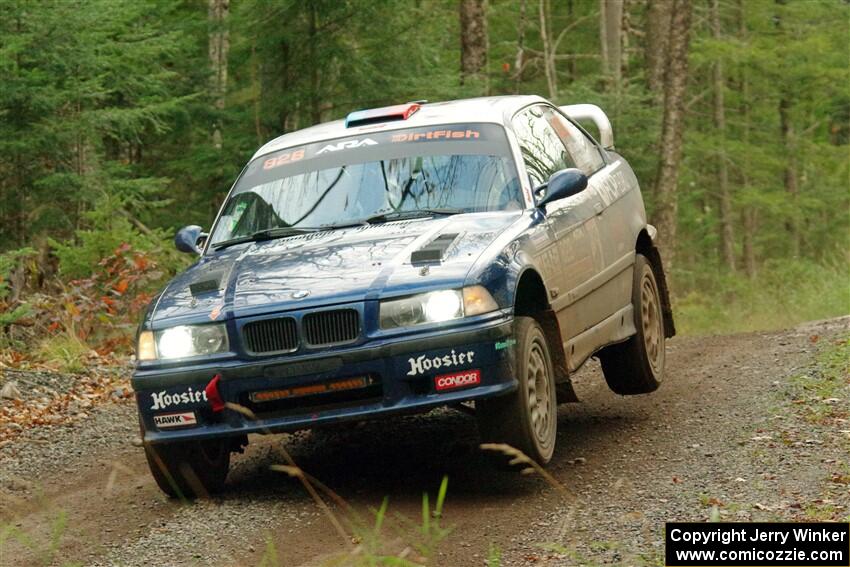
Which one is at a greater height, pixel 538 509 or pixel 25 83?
pixel 25 83

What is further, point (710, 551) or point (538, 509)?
point (538, 509)

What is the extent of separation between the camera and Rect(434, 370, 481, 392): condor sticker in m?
6.05

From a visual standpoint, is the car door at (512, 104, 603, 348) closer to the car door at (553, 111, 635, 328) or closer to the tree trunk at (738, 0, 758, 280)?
the car door at (553, 111, 635, 328)

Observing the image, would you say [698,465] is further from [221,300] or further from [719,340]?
[719,340]

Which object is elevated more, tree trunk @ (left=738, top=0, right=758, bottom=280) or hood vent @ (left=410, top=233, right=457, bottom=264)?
hood vent @ (left=410, top=233, right=457, bottom=264)

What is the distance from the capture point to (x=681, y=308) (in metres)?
22.4

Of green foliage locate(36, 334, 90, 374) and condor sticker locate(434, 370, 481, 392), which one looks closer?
condor sticker locate(434, 370, 481, 392)

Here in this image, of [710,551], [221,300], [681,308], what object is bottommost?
[681,308]

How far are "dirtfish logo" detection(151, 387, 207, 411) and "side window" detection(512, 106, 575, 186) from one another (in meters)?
2.36

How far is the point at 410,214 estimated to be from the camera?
7.18 m

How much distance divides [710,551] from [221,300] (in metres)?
2.87

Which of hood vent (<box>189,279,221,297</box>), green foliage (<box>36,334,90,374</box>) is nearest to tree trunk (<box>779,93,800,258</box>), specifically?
green foliage (<box>36,334,90,374</box>)

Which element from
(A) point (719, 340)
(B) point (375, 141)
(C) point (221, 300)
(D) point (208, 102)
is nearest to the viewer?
(C) point (221, 300)

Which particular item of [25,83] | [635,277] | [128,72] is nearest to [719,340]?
[635,277]
